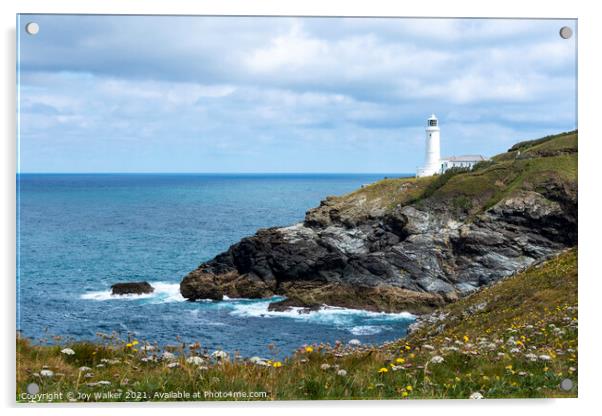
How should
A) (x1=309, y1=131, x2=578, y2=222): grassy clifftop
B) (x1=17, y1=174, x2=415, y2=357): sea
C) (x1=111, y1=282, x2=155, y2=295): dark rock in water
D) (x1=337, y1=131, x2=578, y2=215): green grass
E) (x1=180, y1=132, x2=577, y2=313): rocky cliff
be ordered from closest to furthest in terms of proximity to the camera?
1. (x1=17, y1=174, x2=415, y2=357): sea
2. (x1=111, y1=282, x2=155, y2=295): dark rock in water
3. (x1=309, y1=131, x2=578, y2=222): grassy clifftop
4. (x1=337, y1=131, x2=578, y2=215): green grass
5. (x1=180, y1=132, x2=577, y2=313): rocky cliff

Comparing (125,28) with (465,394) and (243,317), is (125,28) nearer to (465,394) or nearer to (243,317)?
(465,394)

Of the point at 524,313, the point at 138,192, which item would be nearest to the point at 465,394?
the point at 524,313

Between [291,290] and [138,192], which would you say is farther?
[291,290]

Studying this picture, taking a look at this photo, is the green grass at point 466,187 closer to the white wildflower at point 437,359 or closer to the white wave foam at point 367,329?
the white wave foam at point 367,329

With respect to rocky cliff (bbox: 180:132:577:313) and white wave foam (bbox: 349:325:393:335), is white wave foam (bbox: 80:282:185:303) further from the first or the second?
rocky cliff (bbox: 180:132:577:313)

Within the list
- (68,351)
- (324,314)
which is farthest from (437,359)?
(324,314)

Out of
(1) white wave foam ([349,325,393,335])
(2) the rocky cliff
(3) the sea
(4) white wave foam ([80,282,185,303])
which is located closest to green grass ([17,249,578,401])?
(3) the sea

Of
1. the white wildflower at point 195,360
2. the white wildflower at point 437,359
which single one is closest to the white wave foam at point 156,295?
the white wildflower at point 195,360
